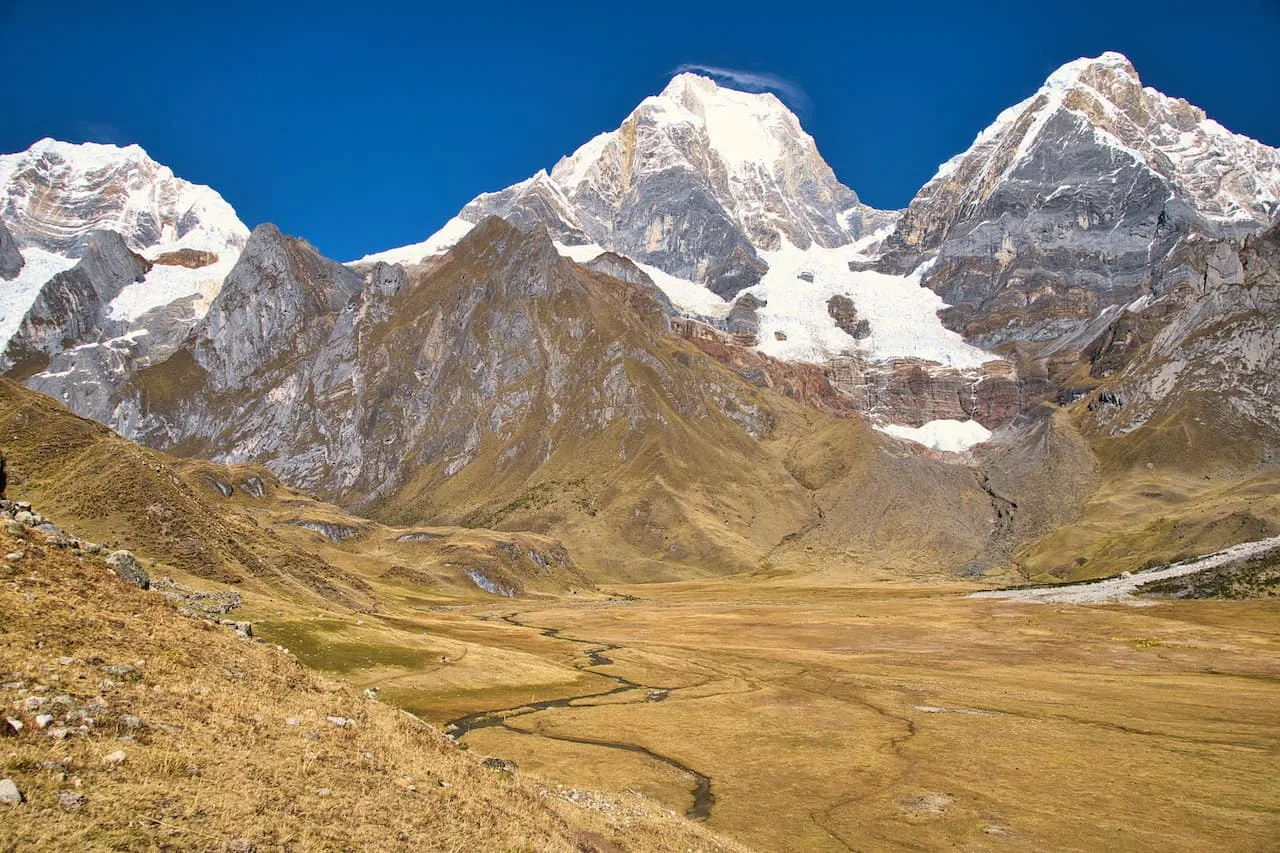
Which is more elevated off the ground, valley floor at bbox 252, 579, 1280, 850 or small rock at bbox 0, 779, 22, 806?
small rock at bbox 0, 779, 22, 806

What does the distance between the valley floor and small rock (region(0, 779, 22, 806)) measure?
95.7 ft

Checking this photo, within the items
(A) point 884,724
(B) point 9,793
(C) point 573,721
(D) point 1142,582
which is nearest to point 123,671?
(B) point 9,793

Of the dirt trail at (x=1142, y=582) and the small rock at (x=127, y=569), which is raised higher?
the dirt trail at (x=1142, y=582)

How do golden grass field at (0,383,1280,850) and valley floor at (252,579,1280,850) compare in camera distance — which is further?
valley floor at (252,579,1280,850)

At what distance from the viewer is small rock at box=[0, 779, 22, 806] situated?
15.6 meters

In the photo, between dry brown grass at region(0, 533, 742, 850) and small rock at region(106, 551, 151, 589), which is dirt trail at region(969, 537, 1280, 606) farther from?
small rock at region(106, 551, 151, 589)

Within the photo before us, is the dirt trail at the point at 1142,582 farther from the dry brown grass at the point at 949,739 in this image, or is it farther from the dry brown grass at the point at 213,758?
the dry brown grass at the point at 213,758

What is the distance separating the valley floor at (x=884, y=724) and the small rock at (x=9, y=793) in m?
29.2

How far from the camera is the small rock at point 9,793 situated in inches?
614

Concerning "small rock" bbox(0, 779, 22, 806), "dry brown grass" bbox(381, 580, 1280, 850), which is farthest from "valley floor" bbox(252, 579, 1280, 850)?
"small rock" bbox(0, 779, 22, 806)

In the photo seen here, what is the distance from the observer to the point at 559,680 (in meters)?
81.9

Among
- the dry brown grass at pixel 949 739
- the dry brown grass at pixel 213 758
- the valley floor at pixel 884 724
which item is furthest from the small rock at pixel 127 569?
the dry brown grass at pixel 949 739

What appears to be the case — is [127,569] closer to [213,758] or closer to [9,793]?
[213,758]

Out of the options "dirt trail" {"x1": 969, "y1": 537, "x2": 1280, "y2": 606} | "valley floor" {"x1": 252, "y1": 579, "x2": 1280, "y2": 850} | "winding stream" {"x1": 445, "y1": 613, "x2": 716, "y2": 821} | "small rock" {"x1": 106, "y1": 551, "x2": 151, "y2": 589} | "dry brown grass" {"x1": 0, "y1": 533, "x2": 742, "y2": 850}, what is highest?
"dirt trail" {"x1": 969, "y1": 537, "x2": 1280, "y2": 606}
